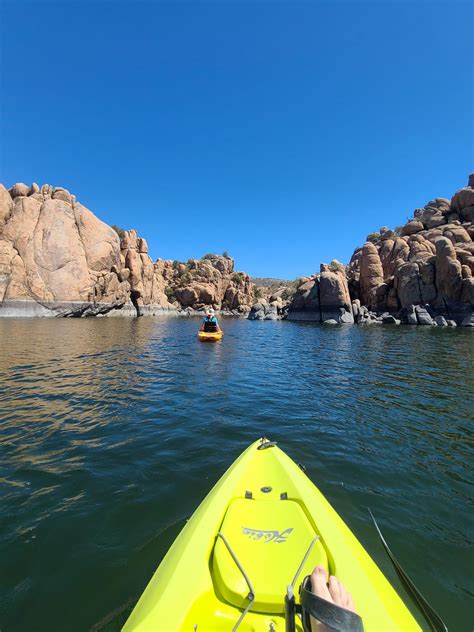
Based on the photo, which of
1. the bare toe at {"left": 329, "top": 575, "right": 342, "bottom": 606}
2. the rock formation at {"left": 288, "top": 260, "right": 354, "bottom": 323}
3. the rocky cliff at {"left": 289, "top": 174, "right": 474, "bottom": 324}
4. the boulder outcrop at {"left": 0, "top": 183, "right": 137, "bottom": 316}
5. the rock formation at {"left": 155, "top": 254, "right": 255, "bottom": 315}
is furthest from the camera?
the rock formation at {"left": 155, "top": 254, "right": 255, "bottom": 315}

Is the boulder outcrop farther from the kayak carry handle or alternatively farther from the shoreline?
the kayak carry handle

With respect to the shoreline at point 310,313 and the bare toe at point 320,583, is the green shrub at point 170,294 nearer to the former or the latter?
the shoreline at point 310,313

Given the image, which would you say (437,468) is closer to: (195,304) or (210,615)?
(210,615)

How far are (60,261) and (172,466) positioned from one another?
52805 millimetres

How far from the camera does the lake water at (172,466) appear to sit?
9.32 feet

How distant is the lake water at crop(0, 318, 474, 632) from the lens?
284 centimetres

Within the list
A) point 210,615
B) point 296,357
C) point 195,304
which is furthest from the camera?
point 195,304

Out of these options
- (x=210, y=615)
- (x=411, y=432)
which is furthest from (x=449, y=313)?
(x=210, y=615)

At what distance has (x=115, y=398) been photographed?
8.51m

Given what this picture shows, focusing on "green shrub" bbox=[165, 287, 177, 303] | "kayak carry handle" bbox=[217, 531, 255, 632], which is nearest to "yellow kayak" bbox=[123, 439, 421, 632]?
"kayak carry handle" bbox=[217, 531, 255, 632]

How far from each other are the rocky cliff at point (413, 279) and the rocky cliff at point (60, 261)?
36735 mm

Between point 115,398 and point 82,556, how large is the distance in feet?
19.0

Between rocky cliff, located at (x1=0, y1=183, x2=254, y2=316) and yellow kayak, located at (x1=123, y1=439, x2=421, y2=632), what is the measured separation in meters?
51.5

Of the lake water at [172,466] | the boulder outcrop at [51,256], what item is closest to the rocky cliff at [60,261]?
the boulder outcrop at [51,256]
